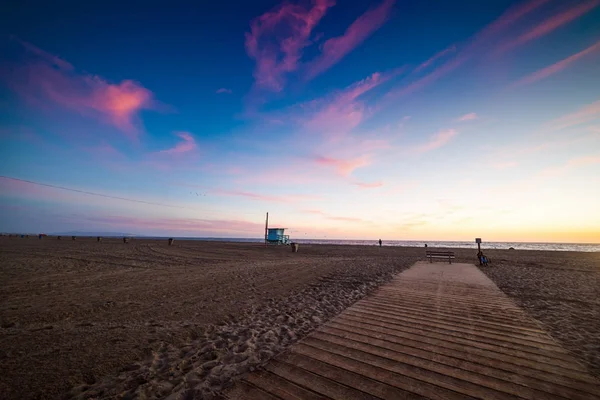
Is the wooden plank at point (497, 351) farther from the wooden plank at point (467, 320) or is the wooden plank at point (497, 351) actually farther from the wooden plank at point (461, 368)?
the wooden plank at point (467, 320)

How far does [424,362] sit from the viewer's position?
368 centimetres

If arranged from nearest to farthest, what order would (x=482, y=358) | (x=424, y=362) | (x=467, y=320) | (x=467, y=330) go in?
(x=424, y=362) < (x=482, y=358) < (x=467, y=330) < (x=467, y=320)

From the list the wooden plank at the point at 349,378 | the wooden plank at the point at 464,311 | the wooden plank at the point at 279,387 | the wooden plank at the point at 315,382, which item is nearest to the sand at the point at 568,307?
Answer: the wooden plank at the point at 464,311

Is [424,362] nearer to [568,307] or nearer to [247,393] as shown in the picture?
[247,393]

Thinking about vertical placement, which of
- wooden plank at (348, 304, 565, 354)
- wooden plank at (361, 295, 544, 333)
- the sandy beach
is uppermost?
wooden plank at (361, 295, 544, 333)

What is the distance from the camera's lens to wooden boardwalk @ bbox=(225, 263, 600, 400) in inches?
119

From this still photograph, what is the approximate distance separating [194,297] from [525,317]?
9481mm

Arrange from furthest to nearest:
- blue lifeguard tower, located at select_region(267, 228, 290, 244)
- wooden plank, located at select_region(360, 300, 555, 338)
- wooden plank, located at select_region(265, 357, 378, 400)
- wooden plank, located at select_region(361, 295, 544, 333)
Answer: blue lifeguard tower, located at select_region(267, 228, 290, 244) → wooden plank, located at select_region(361, 295, 544, 333) → wooden plank, located at select_region(360, 300, 555, 338) → wooden plank, located at select_region(265, 357, 378, 400)

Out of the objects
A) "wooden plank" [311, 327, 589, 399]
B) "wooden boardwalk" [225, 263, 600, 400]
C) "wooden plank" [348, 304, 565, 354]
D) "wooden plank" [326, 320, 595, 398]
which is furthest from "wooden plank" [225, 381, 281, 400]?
"wooden plank" [348, 304, 565, 354]

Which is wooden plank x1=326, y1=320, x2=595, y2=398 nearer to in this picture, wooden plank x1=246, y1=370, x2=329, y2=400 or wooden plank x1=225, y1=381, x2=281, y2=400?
wooden plank x1=246, y1=370, x2=329, y2=400

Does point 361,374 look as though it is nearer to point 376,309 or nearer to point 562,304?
point 376,309

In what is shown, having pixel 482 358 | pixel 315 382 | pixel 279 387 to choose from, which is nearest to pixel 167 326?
pixel 279 387

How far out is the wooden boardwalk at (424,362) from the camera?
9.95ft

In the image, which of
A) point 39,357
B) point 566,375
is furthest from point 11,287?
point 566,375
